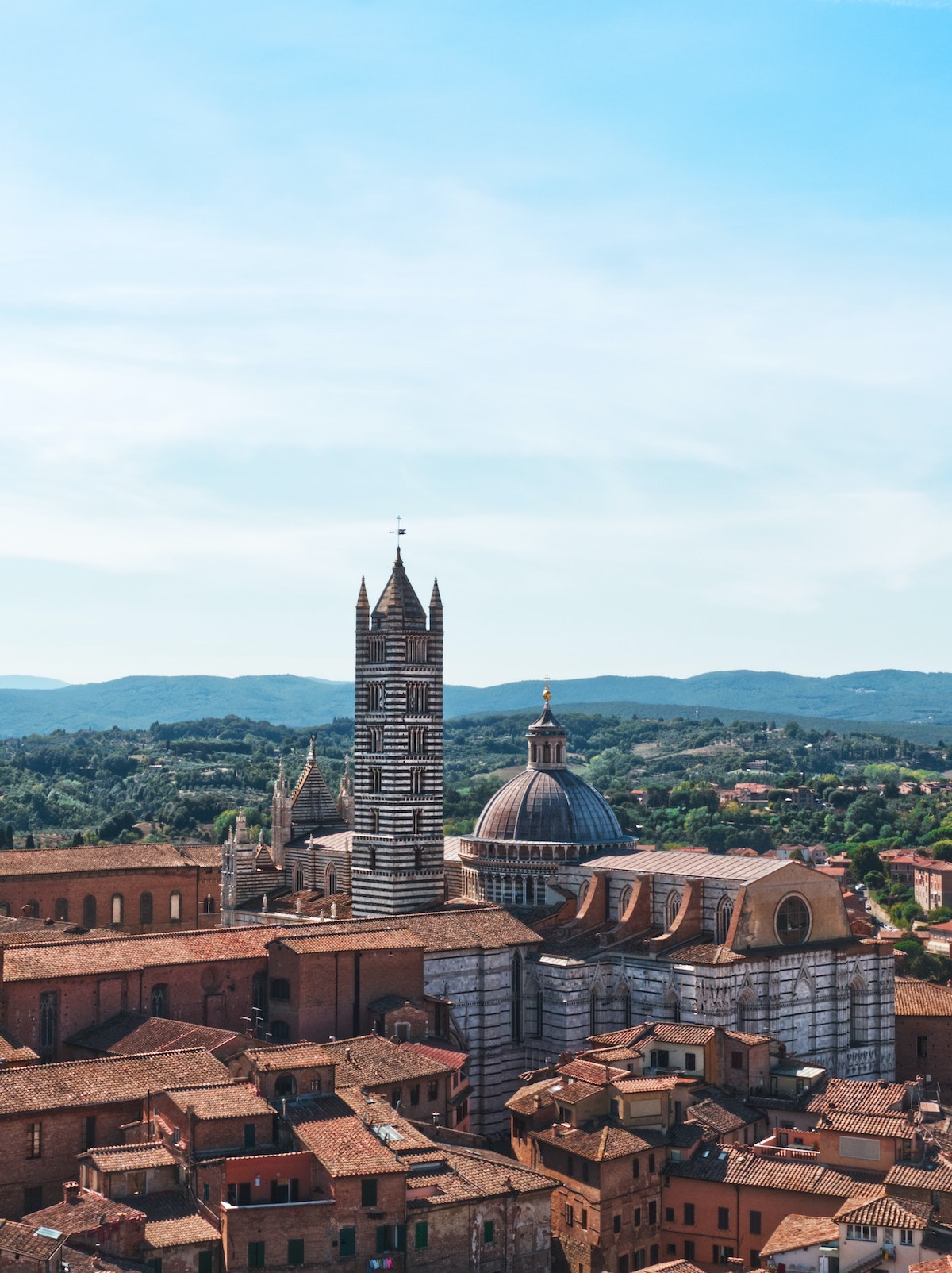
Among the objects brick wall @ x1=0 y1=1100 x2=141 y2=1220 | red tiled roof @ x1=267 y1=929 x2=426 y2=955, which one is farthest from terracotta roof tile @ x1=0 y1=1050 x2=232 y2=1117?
red tiled roof @ x1=267 y1=929 x2=426 y2=955

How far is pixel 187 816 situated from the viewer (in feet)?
426

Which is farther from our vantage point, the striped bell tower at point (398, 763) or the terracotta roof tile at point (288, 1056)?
the striped bell tower at point (398, 763)

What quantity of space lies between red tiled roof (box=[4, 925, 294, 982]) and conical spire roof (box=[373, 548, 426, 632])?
496 inches

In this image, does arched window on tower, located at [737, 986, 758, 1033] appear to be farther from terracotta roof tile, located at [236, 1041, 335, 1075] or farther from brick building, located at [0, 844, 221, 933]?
brick building, located at [0, 844, 221, 933]

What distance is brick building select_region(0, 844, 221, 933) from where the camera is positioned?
64125mm

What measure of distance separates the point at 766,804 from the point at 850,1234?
11172 cm

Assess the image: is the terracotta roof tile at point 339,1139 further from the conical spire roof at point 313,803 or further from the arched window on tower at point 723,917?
the conical spire roof at point 313,803

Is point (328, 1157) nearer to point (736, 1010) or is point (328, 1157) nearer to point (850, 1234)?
point (850, 1234)

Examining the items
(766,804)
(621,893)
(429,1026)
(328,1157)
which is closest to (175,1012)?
(429,1026)

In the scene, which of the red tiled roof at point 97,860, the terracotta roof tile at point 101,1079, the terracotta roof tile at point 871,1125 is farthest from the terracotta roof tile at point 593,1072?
the red tiled roof at point 97,860

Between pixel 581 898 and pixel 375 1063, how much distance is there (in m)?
15.3

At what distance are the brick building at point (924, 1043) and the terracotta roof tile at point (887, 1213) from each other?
62.8ft

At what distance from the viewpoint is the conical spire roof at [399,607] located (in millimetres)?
59344

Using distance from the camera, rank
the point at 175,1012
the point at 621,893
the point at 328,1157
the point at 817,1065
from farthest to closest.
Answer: the point at 621,893 → the point at 817,1065 → the point at 175,1012 → the point at 328,1157
